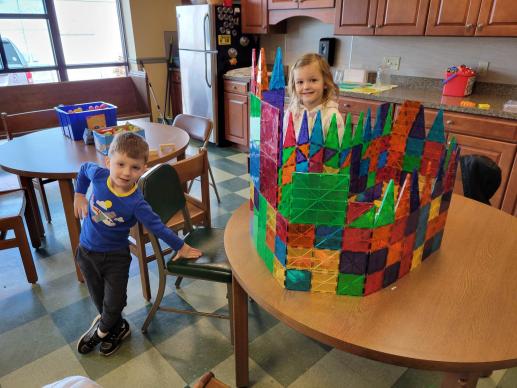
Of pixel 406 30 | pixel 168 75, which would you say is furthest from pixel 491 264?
pixel 168 75

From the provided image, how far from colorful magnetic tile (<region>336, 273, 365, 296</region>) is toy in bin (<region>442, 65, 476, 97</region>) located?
96.3 inches

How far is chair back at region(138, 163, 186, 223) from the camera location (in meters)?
1.45

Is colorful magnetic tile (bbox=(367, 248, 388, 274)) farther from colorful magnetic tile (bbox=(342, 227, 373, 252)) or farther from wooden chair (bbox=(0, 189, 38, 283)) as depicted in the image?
wooden chair (bbox=(0, 189, 38, 283))

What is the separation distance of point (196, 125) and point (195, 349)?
1.55 meters

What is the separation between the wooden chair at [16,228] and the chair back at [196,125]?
3.71 ft

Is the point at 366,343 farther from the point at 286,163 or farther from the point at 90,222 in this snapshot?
the point at 90,222

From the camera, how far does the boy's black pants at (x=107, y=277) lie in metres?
1.51

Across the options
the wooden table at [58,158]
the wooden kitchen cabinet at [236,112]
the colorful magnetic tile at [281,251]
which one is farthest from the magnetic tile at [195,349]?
the wooden kitchen cabinet at [236,112]

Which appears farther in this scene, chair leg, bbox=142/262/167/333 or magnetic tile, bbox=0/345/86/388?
chair leg, bbox=142/262/167/333

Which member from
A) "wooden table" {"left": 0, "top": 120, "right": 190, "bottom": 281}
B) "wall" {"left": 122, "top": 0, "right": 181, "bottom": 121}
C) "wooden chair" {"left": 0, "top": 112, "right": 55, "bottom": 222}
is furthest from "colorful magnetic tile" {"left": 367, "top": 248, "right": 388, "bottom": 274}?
"wall" {"left": 122, "top": 0, "right": 181, "bottom": 121}

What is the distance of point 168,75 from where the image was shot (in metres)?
5.16

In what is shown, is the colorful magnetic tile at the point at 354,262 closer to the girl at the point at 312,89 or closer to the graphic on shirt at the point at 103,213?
the girl at the point at 312,89

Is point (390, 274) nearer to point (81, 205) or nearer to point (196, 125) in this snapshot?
point (81, 205)

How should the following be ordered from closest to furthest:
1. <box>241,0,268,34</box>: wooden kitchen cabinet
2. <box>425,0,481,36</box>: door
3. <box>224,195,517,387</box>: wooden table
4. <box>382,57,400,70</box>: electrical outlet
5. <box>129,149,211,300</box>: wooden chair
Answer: <box>224,195,517,387</box>: wooden table → <box>129,149,211,300</box>: wooden chair → <box>425,0,481,36</box>: door → <box>382,57,400,70</box>: electrical outlet → <box>241,0,268,34</box>: wooden kitchen cabinet
